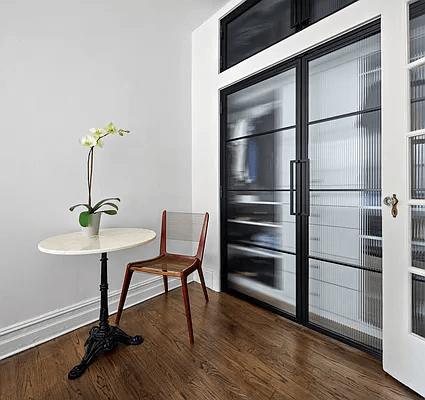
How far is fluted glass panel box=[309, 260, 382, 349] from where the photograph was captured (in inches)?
66.1

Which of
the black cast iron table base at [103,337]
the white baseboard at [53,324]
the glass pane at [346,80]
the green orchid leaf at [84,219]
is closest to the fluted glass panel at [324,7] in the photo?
the glass pane at [346,80]

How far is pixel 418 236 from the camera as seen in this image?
1404 mm

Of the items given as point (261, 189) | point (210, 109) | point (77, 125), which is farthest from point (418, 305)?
point (77, 125)

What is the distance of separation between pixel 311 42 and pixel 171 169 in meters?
1.62

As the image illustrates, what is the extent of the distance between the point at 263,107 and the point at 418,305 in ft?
5.72

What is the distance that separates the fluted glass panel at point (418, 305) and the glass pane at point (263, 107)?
1292mm

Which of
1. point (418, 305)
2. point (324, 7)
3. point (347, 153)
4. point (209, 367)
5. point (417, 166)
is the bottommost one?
point (209, 367)

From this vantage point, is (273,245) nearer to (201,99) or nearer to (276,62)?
(276,62)

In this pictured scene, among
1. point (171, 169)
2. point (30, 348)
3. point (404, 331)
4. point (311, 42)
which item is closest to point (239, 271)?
point (171, 169)

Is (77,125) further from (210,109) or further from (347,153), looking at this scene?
(347,153)

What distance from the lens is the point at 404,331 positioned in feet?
4.68

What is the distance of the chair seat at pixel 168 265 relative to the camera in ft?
6.45

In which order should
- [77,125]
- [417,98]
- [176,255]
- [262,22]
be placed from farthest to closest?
[176,255]
[262,22]
[77,125]
[417,98]

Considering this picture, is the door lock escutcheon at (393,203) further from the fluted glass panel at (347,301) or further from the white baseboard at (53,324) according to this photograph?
the white baseboard at (53,324)
